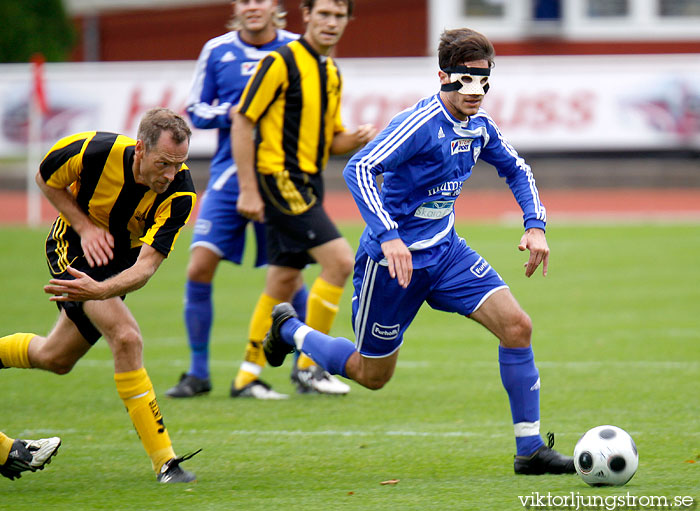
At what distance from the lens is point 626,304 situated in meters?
10.8

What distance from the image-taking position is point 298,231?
707 cm

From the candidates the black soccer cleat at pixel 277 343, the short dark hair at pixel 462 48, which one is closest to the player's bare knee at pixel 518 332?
the short dark hair at pixel 462 48

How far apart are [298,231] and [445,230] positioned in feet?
6.26

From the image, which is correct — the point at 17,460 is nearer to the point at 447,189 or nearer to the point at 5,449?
the point at 5,449

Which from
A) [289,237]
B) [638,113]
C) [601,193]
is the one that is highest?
[289,237]

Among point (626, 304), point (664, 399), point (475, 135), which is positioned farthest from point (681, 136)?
point (475, 135)

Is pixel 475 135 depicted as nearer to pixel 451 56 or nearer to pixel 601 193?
pixel 451 56

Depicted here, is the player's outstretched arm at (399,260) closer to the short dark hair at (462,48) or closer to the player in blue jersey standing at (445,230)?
the player in blue jersey standing at (445,230)

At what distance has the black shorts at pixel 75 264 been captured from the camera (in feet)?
17.0

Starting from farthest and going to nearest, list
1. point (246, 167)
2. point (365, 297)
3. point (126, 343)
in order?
point (246, 167)
point (365, 297)
point (126, 343)

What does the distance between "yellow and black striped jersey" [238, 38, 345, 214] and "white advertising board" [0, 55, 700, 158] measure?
12175 mm

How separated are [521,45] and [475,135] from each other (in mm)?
20345

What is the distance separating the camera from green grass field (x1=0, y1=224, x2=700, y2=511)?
4.91m

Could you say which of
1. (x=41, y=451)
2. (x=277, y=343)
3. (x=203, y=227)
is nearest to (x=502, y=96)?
(x=203, y=227)
